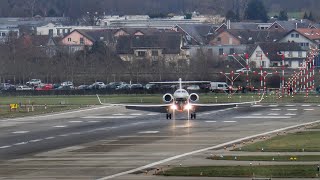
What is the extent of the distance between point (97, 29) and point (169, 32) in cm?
1487

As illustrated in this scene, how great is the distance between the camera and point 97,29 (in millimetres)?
160875

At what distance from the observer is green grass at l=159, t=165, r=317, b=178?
150 feet

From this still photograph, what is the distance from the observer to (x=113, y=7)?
183875 mm

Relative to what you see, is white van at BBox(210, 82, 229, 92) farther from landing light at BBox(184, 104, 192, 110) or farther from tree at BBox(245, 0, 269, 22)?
tree at BBox(245, 0, 269, 22)

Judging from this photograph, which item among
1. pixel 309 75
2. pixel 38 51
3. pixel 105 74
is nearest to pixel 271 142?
pixel 309 75

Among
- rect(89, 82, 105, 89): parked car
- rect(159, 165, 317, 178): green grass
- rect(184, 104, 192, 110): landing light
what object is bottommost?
rect(159, 165, 317, 178): green grass

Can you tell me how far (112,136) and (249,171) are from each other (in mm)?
19556

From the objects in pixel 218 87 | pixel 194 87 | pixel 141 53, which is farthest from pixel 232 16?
pixel 218 87

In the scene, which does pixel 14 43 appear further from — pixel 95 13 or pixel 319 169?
pixel 319 169

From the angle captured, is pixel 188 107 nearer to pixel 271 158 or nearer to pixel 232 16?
pixel 271 158

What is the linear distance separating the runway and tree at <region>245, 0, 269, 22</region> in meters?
78.4

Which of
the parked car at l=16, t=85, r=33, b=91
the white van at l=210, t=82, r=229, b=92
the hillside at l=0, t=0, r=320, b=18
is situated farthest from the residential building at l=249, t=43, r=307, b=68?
the hillside at l=0, t=0, r=320, b=18

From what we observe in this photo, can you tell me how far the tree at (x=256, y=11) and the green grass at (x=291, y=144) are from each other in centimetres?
10807

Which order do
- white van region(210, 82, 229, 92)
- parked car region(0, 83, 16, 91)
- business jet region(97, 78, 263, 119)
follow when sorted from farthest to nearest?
1. parked car region(0, 83, 16, 91)
2. white van region(210, 82, 229, 92)
3. business jet region(97, 78, 263, 119)
